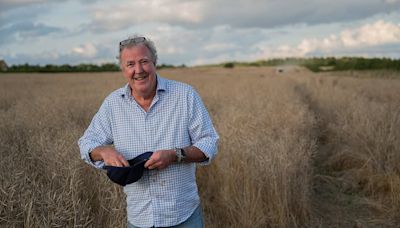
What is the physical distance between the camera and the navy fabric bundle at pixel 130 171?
2396mm

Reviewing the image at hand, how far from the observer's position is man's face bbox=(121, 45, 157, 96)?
8.26 ft

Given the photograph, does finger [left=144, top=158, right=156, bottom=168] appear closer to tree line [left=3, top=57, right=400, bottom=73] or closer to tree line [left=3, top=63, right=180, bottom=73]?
tree line [left=3, top=57, right=400, bottom=73]

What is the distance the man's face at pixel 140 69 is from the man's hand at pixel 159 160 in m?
0.36

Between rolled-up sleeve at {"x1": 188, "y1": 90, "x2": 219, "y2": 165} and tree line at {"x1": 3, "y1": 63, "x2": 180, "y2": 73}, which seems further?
tree line at {"x1": 3, "y1": 63, "x2": 180, "y2": 73}

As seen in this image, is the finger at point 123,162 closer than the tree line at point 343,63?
Yes

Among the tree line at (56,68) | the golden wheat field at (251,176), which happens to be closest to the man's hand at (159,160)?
the golden wheat field at (251,176)

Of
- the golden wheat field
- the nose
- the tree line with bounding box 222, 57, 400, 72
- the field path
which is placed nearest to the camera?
the nose

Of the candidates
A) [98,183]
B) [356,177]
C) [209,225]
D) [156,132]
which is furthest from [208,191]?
[156,132]

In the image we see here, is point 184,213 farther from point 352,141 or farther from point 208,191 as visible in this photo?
point 352,141

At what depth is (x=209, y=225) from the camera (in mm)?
4840

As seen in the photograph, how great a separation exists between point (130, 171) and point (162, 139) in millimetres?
253

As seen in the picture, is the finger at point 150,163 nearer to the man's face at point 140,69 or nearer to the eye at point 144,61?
the man's face at point 140,69

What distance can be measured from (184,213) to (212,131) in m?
0.48

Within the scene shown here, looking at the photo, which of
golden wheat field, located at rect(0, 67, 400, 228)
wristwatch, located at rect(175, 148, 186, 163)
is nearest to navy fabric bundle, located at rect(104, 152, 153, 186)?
wristwatch, located at rect(175, 148, 186, 163)
